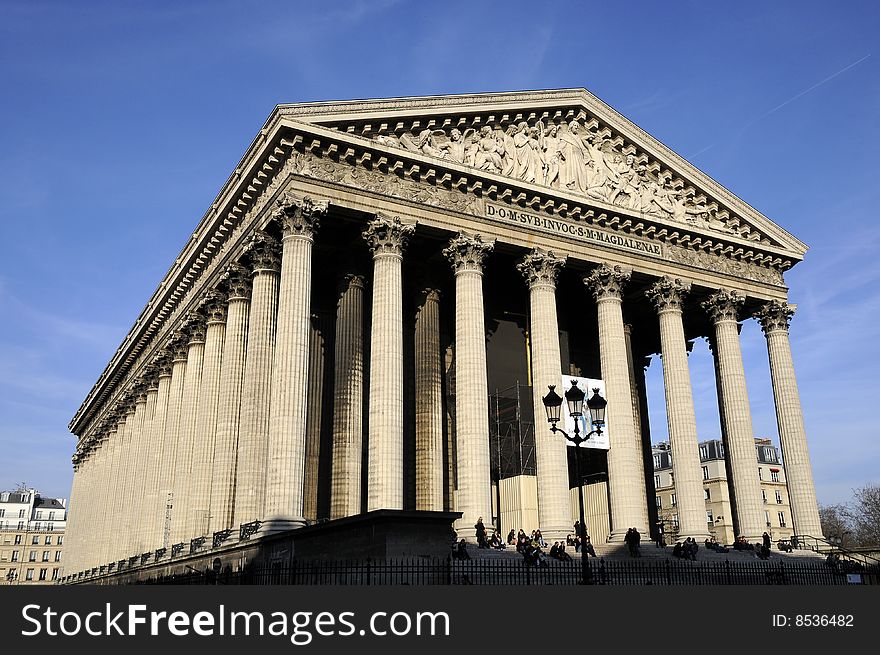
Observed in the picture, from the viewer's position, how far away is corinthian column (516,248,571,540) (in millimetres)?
30125

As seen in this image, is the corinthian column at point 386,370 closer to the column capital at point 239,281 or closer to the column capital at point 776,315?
the column capital at point 239,281

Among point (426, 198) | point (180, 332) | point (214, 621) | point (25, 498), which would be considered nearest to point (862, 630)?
point (214, 621)

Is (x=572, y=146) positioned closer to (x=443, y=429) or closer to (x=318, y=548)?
(x=443, y=429)

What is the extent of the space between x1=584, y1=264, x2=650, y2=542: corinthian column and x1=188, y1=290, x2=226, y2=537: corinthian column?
52.7 feet

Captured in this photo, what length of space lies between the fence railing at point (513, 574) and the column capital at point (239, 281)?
11697 mm

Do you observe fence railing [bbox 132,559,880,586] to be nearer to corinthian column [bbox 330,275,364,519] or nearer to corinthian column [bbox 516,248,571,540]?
corinthian column [bbox 516,248,571,540]

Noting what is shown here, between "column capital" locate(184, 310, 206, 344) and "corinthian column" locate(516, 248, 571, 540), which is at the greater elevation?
"column capital" locate(184, 310, 206, 344)

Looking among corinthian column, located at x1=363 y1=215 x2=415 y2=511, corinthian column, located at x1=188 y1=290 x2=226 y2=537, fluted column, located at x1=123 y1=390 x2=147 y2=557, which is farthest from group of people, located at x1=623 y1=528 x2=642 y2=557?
fluted column, located at x1=123 y1=390 x2=147 y2=557

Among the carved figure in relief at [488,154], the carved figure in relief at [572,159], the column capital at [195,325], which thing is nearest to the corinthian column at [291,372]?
the carved figure in relief at [488,154]

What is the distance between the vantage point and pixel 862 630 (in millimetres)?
16484

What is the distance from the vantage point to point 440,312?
38062 mm

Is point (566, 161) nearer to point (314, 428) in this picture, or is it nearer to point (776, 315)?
point (776, 315)

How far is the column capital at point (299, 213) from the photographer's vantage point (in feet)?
93.0

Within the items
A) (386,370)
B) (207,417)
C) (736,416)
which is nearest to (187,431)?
(207,417)
